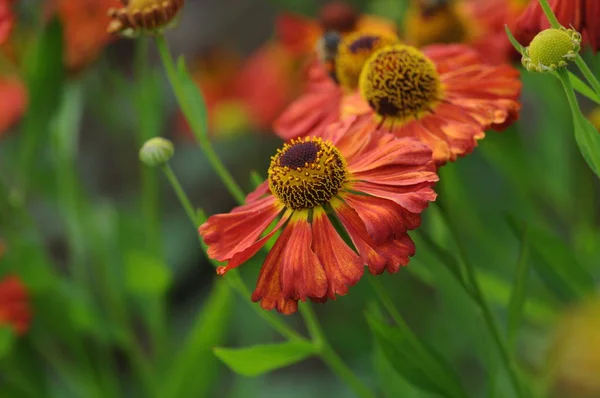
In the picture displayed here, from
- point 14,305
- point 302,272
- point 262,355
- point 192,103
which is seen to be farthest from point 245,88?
point 302,272

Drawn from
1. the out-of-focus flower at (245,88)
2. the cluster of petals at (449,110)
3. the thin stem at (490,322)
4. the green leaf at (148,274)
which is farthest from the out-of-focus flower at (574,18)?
the out-of-focus flower at (245,88)

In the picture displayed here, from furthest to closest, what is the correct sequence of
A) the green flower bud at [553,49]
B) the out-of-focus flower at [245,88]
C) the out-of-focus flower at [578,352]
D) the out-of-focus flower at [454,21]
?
the out-of-focus flower at [245,88] → the out-of-focus flower at [454,21] → the out-of-focus flower at [578,352] → the green flower bud at [553,49]

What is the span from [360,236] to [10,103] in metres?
1.11

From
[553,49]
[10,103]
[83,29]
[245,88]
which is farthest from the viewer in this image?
[245,88]

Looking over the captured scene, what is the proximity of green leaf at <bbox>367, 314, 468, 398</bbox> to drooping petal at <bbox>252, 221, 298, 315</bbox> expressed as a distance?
4.2 inches

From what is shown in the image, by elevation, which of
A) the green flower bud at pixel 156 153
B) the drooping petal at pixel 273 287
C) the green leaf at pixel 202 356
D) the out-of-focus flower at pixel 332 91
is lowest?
the green leaf at pixel 202 356

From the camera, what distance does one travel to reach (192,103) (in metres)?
0.73

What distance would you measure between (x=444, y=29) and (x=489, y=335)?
452 millimetres

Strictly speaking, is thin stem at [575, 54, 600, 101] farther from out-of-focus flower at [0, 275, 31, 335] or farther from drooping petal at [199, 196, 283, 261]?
out-of-focus flower at [0, 275, 31, 335]

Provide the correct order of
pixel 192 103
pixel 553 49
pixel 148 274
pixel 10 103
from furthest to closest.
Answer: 1. pixel 10 103
2. pixel 148 274
3. pixel 192 103
4. pixel 553 49

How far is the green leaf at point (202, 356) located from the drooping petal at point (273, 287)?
265 millimetres

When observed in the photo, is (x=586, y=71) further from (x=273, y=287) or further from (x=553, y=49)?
(x=273, y=287)

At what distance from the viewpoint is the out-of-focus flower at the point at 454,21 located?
97cm

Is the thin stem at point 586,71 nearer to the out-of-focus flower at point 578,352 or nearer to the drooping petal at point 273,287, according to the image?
the drooping petal at point 273,287
